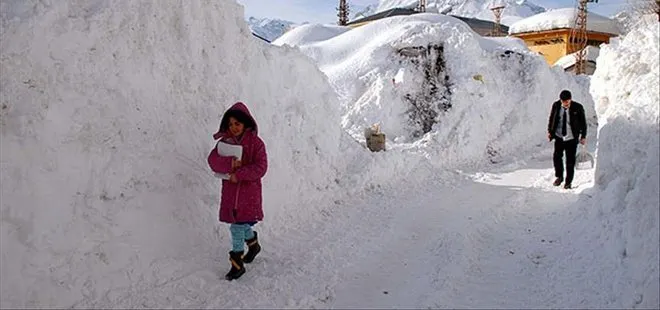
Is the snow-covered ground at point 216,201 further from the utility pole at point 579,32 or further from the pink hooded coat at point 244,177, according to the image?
the utility pole at point 579,32

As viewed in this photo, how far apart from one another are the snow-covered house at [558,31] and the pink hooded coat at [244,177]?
34333mm

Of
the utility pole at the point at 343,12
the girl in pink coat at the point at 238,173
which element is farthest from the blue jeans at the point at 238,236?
the utility pole at the point at 343,12

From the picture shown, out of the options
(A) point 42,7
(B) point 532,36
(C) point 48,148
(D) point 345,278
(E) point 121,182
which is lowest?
(D) point 345,278

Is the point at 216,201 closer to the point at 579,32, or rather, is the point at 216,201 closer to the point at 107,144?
the point at 107,144

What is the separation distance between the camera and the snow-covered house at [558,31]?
34.5 m

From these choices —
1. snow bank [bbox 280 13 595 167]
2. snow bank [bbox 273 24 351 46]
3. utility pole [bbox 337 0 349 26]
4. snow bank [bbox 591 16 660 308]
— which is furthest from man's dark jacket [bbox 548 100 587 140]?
utility pole [bbox 337 0 349 26]

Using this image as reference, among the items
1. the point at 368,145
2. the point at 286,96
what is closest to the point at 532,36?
the point at 368,145

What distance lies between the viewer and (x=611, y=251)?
440 centimetres

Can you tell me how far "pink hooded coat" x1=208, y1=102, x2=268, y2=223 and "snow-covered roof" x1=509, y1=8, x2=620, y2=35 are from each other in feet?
114

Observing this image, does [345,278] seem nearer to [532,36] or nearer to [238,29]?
[238,29]

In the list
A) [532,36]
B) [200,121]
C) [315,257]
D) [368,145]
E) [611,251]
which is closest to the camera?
[611,251]

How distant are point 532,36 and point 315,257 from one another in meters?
36.0

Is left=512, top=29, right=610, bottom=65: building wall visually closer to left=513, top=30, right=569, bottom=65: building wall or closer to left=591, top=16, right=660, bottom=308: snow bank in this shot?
left=513, top=30, right=569, bottom=65: building wall

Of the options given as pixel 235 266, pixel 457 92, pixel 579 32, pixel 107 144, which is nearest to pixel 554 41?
pixel 579 32
